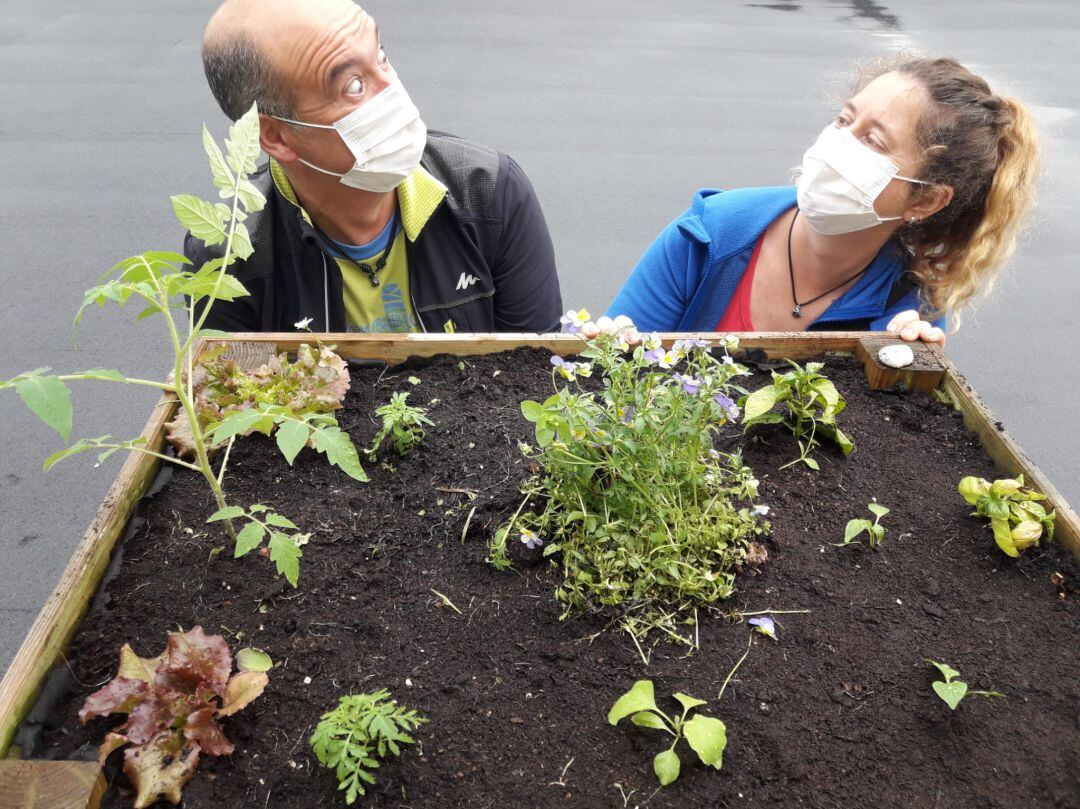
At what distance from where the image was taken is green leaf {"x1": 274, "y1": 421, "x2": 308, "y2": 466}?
109cm

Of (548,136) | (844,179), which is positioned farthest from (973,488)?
(548,136)

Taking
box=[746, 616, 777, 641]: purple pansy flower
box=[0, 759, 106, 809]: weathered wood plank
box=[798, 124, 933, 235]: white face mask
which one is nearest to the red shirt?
box=[798, 124, 933, 235]: white face mask

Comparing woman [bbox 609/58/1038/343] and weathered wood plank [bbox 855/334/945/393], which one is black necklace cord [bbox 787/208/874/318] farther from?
weathered wood plank [bbox 855/334/945/393]

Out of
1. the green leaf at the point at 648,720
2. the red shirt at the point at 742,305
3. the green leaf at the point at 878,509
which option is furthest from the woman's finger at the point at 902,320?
the green leaf at the point at 648,720

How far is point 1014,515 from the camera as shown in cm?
129

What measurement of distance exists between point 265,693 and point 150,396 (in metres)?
2.16

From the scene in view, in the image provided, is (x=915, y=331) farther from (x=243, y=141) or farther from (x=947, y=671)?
(x=243, y=141)

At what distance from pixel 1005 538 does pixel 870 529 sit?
0.21 meters

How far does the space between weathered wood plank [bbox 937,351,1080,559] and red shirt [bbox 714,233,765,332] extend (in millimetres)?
554

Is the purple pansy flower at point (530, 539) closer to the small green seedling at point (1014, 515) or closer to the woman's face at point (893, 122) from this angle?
the small green seedling at point (1014, 515)

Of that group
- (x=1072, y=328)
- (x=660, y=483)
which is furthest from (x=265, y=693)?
(x=1072, y=328)

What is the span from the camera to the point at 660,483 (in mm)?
1248

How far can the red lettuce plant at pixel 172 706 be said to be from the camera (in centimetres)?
100

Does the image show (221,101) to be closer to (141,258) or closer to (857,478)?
(141,258)
